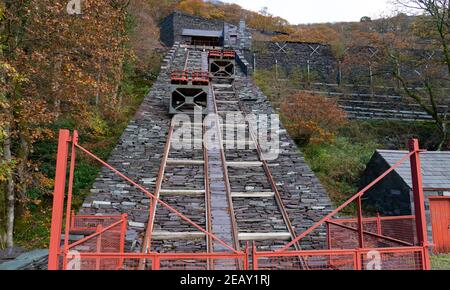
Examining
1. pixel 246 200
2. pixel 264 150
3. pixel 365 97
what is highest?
pixel 365 97

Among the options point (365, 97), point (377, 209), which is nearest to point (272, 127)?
point (377, 209)

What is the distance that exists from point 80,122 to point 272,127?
21.1 ft

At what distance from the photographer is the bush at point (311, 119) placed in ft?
55.1

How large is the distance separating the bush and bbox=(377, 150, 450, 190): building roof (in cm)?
453

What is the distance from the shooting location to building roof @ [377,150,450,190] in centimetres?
1106

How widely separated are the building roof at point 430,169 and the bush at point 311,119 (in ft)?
14.9

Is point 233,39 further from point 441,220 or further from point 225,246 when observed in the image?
point 225,246

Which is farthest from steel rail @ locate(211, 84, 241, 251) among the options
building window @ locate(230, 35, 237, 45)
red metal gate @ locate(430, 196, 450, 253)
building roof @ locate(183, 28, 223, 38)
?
Result: building roof @ locate(183, 28, 223, 38)

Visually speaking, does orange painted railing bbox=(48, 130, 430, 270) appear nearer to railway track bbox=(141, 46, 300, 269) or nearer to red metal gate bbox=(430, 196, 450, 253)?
railway track bbox=(141, 46, 300, 269)

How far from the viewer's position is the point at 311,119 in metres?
17.5

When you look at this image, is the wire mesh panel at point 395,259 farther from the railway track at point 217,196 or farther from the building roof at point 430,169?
the building roof at point 430,169

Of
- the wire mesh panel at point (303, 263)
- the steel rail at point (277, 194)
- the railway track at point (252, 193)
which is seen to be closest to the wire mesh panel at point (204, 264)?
the wire mesh panel at point (303, 263)
